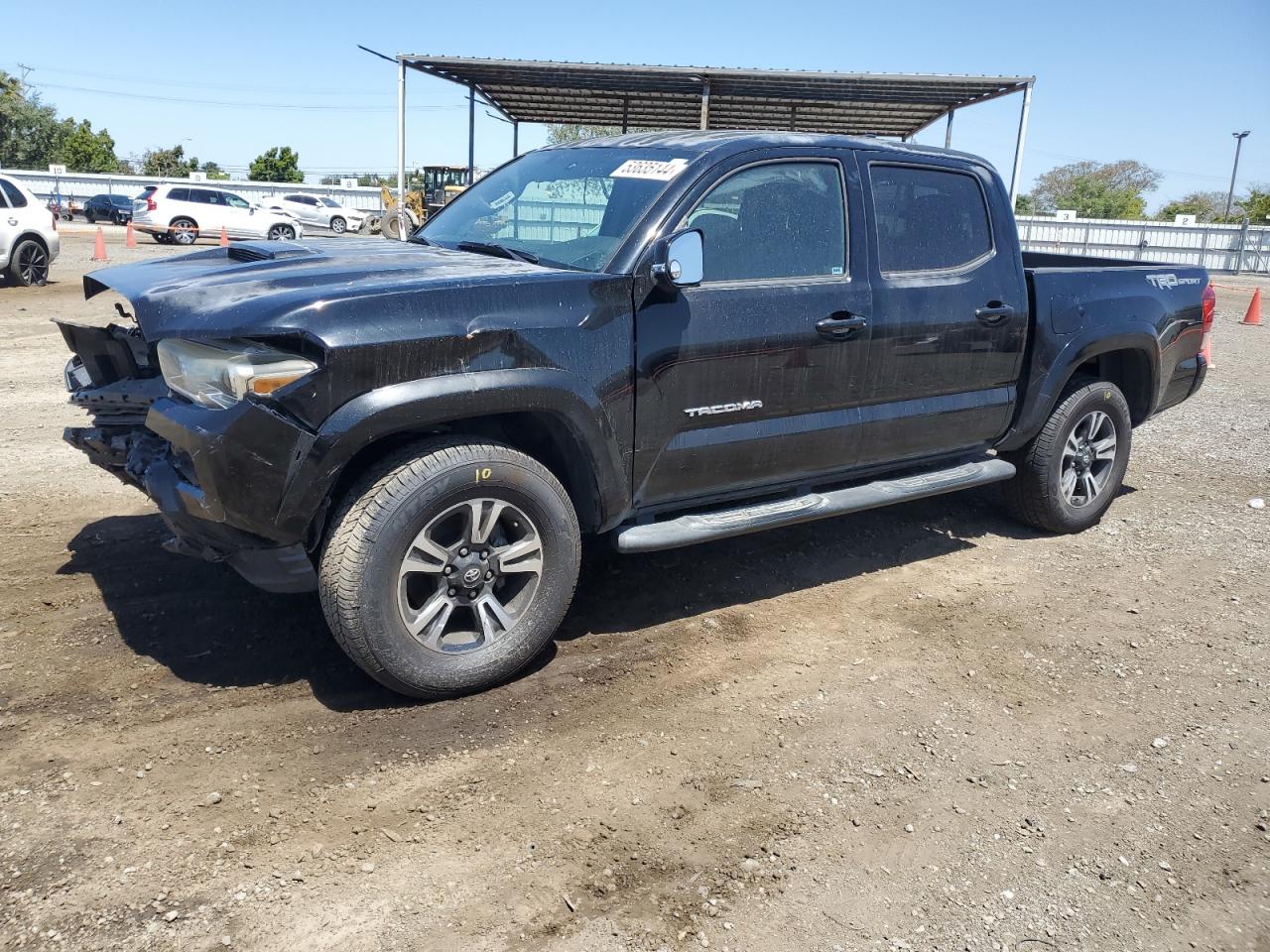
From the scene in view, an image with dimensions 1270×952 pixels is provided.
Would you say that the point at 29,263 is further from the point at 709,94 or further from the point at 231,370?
the point at 231,370

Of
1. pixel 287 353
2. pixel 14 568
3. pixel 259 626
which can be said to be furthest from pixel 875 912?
pixel 14 568

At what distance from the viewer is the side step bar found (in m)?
3.86

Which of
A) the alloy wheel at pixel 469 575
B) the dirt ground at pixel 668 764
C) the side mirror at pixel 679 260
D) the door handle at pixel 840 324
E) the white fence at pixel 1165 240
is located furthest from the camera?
the white fence at pixel 1165 240

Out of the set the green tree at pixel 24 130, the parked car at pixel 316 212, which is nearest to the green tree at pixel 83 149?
the green tree at pixel 24 130

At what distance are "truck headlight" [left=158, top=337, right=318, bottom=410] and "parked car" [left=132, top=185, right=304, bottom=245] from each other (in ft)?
83.6

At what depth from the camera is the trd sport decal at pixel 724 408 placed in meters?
3.85

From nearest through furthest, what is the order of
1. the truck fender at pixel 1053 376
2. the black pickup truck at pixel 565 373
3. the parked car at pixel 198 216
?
the black pickup truck at pixel 565 373 → the truck fender at pixel 1053 376 → the parked car at pixel 198 216

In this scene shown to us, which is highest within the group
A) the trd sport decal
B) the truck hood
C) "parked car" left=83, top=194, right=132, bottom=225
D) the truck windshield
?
"parked car" left=83, top=194, right=132, bottom=225

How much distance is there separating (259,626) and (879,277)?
2990 mm

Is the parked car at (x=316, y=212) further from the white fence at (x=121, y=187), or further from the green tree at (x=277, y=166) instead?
the green tree at (x=277, y=166)

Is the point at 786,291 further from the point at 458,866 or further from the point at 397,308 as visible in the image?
the point at 458,866

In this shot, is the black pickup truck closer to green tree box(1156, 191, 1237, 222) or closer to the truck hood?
the truck hood

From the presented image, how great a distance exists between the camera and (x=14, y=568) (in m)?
4.44

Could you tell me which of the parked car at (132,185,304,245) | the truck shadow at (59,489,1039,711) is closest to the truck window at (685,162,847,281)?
the truck shadow at (59,489,1039,711)
